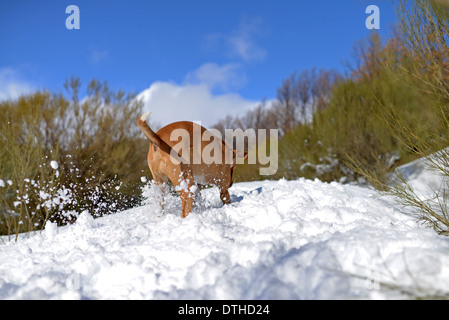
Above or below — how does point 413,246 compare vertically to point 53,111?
below

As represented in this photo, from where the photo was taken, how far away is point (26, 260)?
2.26m

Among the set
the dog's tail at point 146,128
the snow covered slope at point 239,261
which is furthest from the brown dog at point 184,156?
the snow covered slope at point 239,261

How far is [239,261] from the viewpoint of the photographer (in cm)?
187

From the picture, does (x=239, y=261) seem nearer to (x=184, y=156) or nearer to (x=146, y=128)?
(x=184, y=156)

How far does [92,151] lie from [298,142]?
25.1ft

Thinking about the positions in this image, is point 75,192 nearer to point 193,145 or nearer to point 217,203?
point 217,203

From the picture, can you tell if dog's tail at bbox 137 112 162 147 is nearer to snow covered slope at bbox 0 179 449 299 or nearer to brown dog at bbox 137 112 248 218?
brown dog at bbox 137 112 248 218

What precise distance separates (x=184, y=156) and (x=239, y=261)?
1411 mm

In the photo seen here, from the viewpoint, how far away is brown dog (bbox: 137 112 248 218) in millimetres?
2885

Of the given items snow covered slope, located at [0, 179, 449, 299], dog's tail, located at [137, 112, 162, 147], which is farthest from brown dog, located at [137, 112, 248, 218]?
snow covered slope, located at [0, 179, 449, 299]

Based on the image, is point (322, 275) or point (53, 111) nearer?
point (322, 275)

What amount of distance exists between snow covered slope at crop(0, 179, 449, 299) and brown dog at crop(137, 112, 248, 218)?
1.16 ft

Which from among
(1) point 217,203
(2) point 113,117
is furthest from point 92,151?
(1) point 217,203

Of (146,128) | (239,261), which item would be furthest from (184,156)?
(239,261)
